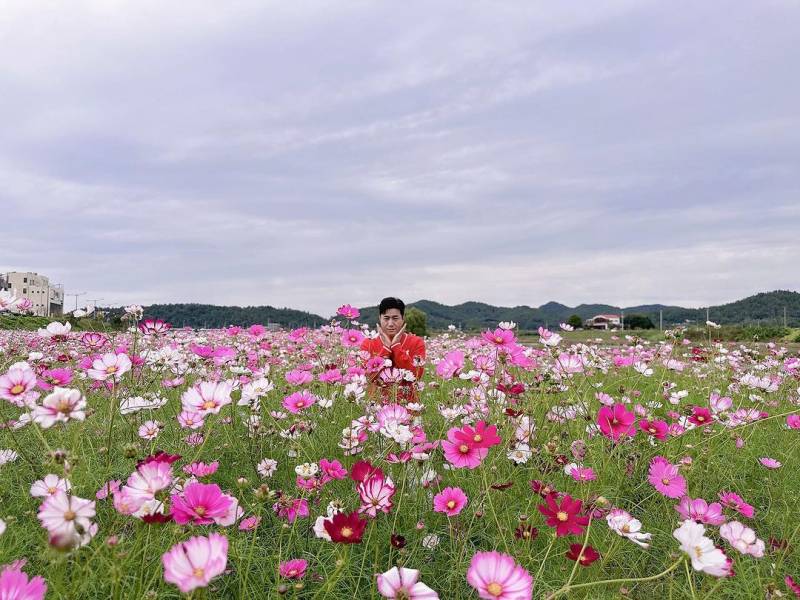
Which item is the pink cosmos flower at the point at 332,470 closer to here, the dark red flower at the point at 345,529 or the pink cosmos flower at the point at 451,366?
the dark red flower at the point at 345,529

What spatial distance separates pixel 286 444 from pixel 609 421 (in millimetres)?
1330

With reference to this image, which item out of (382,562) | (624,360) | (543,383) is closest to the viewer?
(382,562)

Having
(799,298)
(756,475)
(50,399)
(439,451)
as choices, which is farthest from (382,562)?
(799,298)

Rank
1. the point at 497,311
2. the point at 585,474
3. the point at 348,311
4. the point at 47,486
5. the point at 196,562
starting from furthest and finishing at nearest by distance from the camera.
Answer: the point at 497,311 < the point at 348,311 < the point at 585,474 < the point at 47,486 < the point at 196,562

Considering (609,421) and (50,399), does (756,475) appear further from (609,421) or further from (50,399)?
(50,399)

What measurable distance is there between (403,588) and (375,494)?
374 millimetres

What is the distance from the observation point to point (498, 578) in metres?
0.92

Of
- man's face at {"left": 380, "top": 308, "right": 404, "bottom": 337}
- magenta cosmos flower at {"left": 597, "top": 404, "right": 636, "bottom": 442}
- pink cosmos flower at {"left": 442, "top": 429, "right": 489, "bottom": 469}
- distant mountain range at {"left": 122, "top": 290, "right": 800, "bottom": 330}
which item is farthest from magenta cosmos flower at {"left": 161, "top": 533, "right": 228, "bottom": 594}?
distant mountain range at {"left": 122, "top": 290, "right": 800, "bottom": 330}

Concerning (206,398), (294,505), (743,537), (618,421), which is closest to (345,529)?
(206,398)

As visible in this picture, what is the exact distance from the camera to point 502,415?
2283mm

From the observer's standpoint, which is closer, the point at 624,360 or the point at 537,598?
the point at 537,598

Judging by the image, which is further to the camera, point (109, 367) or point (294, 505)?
point (294, 505)

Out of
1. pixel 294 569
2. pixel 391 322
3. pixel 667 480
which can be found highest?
pixel 391 322

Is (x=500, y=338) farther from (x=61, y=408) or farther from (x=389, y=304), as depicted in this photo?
(x=389, y=304)
